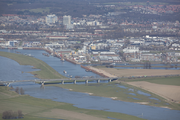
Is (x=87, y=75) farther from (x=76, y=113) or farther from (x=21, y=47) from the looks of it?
(x=21, y=47)

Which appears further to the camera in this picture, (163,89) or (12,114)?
(163,89)

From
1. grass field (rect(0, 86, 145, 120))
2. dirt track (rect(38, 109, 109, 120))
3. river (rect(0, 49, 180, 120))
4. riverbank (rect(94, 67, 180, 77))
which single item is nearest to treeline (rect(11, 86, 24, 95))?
river (rect(0, 49, 180, 120))

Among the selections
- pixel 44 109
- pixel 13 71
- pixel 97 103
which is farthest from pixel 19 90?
pixel 13 71

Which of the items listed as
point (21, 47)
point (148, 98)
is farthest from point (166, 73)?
point (21, 47)

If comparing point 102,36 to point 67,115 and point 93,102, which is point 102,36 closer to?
point 93,102

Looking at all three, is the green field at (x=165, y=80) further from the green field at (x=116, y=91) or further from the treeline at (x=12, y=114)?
the treeline at (x=12, y=114)

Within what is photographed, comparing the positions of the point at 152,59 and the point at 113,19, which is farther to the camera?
the point at 113,19

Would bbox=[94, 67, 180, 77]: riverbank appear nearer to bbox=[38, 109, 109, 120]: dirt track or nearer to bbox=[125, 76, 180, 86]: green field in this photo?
bbox=[125, 76, 180, 86]: green field

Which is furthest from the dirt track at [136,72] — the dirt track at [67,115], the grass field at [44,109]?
the dirt track at [67,115]
